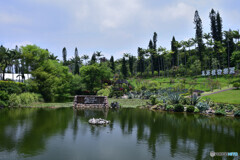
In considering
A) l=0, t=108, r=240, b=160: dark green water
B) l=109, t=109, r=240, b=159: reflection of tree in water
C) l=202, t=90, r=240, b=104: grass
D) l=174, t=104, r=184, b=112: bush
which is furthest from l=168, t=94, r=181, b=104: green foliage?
l=0, t=108, r=240, b=160: dark green water

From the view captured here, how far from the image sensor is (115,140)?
14336mm

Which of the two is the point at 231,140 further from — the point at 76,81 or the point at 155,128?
the point at 76,81

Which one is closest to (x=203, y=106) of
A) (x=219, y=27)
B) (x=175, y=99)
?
(x=175, y=99)

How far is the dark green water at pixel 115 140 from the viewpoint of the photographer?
11.3 m

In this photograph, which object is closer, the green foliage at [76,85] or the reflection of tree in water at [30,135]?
the reflection of tree in water at [30,135]

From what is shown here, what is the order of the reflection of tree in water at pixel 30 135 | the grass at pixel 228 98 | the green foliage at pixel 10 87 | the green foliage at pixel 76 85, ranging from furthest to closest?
1. the green foliage at pixel 76 85
2. the green foliage at pixel 10 87
3. the grass at pixel 228 98
4. the reflection of tree in water at pixel 30 135

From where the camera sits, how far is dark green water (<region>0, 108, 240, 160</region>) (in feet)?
37.1

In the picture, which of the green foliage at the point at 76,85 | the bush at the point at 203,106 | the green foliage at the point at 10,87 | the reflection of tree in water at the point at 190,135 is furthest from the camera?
the green foliage at the point at 76,85

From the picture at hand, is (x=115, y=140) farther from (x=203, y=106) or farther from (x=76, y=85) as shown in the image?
(x=76, y=85)

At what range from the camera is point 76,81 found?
2152 inches

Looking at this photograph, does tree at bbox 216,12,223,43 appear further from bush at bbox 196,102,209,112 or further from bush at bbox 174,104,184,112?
bush at bbox 174,104,184,112

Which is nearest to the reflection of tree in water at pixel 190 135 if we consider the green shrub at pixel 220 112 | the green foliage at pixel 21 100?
the green shrub at pixel 220 112

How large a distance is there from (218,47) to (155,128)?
60.9 meters

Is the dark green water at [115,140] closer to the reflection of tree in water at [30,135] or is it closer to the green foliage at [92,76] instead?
the reflection of tree in water at [30,135]
